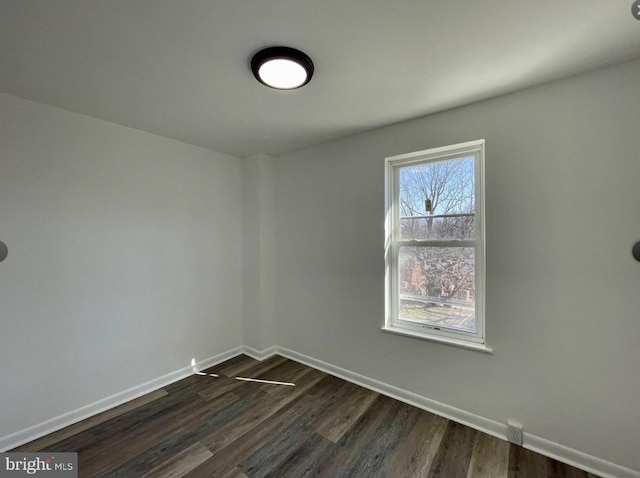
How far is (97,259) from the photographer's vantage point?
2.26 metres

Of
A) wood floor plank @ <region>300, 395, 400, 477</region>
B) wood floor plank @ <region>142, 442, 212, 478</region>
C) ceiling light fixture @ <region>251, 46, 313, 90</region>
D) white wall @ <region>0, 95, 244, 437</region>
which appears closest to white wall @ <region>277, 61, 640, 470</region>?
wood floor plank @ <region>300, 395, 400, 477</region>

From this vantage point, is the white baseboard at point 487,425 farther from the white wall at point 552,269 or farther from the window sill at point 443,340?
the window sill at point 443,340

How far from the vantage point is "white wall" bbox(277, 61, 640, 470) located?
1556mm

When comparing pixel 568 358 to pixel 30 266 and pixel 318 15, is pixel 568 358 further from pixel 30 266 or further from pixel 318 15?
pixel 30 266

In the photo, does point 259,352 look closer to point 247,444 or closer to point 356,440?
point 247,444

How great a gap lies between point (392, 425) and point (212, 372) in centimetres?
191

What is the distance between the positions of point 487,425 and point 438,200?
1.72 metres

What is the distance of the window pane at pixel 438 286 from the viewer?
2.14m

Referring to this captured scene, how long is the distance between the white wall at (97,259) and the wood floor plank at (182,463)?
1.01 meters

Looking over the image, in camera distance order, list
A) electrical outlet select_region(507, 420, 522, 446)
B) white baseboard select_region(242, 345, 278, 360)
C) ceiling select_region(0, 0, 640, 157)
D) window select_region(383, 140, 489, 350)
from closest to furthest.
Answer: ceiling select_region(0, 0, 640, 157)
electrical outlet select_region(507, 420, 522, 446)
window select_region(383, 140, 489, 350)
white baseboard select_region(242, 345, 278, 360)

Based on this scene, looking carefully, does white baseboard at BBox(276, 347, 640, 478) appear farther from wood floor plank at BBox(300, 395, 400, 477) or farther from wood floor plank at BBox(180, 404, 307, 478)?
wood floor plank at BBox(180, 404, 307, 478)

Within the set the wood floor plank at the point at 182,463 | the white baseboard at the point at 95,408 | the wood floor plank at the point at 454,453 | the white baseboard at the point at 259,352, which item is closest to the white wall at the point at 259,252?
the white baseboard at the point at 259,352

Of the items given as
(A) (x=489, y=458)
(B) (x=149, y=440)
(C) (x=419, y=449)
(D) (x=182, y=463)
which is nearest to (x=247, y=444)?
(D) (x=182, y=463)

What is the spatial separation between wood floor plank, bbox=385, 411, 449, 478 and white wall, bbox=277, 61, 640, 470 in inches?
8.0
